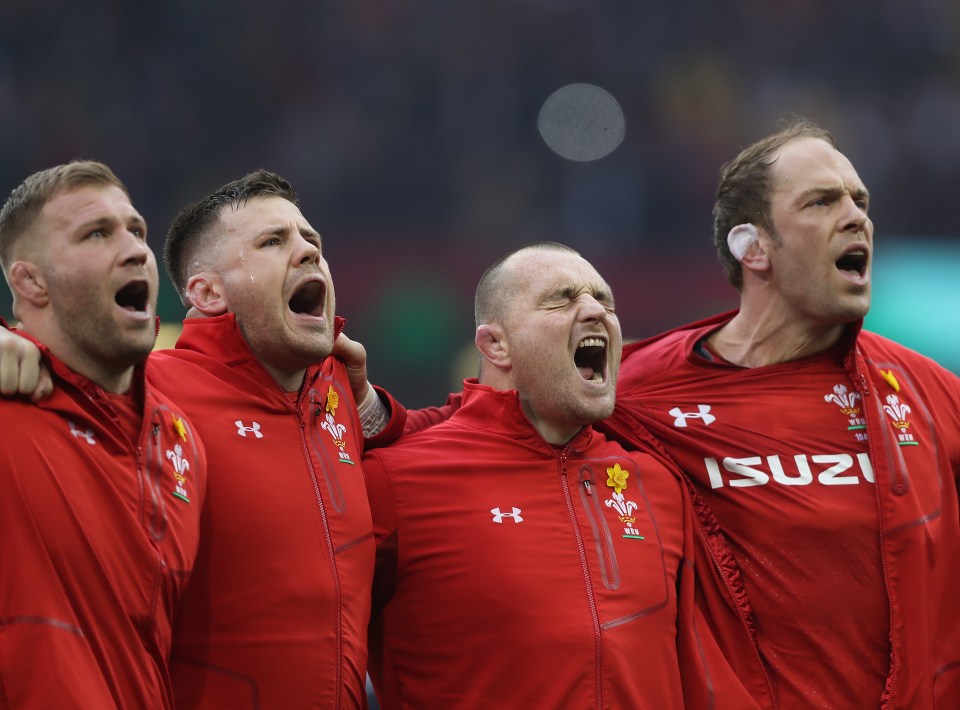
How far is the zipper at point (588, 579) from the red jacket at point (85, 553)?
930mm

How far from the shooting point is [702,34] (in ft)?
31.4

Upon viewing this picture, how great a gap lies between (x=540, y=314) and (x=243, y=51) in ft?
19.9

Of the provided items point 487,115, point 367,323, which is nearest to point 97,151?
point 367,323

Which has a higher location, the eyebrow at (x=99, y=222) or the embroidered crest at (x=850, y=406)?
the eyebrow at (x=99, y=222)

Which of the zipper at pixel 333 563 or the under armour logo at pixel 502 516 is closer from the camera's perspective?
the zipper at pixel 333 563

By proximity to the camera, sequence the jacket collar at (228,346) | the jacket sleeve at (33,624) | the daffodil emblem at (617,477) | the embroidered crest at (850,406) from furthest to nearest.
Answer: the embroidered crest at (850,406) < the daffodil emblem at (617,477) < the jacket collar at (228,346) < the jacket sleeve at (33,624)

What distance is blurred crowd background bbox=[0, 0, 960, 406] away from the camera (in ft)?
25.7

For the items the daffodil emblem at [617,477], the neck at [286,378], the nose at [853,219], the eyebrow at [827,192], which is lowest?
the daffodil emblem at [617,477]

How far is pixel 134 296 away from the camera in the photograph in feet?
8.13

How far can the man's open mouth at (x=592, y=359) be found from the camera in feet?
10.2

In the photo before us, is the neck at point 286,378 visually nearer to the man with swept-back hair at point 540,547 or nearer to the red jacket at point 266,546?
the red jacket at point 266,546

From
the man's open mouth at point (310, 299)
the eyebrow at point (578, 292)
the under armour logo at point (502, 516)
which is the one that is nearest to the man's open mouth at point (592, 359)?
the eyebrow at point (578, 292)

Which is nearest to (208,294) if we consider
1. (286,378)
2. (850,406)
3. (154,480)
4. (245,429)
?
(286,378)

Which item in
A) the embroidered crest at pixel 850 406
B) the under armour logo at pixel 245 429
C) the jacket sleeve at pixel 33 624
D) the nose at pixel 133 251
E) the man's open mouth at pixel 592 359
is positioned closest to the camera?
the jacket sleeve at pixel 33 624
